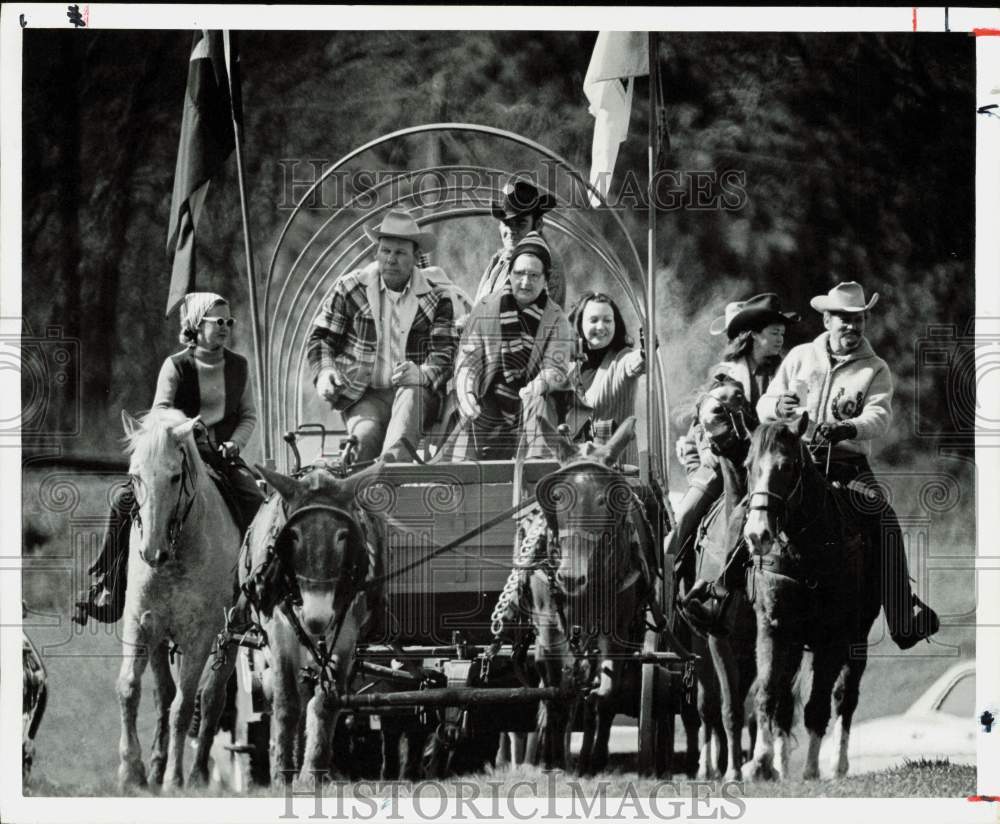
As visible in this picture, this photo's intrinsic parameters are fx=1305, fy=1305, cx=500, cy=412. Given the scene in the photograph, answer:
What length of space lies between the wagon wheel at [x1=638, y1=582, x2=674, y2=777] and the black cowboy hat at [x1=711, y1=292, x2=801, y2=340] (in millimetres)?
1321

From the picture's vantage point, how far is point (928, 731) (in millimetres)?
6492

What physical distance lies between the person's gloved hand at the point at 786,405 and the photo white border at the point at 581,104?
38.0 inches

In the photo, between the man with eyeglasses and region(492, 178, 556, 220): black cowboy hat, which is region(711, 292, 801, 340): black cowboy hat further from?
region(492, 178, 556, 220): black cowboy hat

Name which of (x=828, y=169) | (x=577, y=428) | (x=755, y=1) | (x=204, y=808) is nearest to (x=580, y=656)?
(x=577, y=428)

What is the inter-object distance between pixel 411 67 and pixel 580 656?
3.01 metres

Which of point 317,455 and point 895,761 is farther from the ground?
point 317,455

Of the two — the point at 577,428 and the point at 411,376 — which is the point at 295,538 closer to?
the point at 411,376

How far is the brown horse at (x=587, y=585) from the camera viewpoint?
6.33 meters

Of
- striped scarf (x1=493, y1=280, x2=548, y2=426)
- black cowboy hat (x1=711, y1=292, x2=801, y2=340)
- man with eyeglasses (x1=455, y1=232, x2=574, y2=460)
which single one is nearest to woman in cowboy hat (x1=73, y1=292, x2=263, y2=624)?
man with eyeglasses (x1=455, y1=232, x2=574, y2=460)

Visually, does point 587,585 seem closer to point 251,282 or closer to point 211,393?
point 211,393

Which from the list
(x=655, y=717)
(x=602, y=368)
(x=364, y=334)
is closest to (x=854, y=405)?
(x=602, y=368)

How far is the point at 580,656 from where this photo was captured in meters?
6.33

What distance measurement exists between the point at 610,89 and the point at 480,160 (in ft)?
2.39

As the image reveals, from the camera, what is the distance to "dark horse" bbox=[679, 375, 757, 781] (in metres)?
6.38
